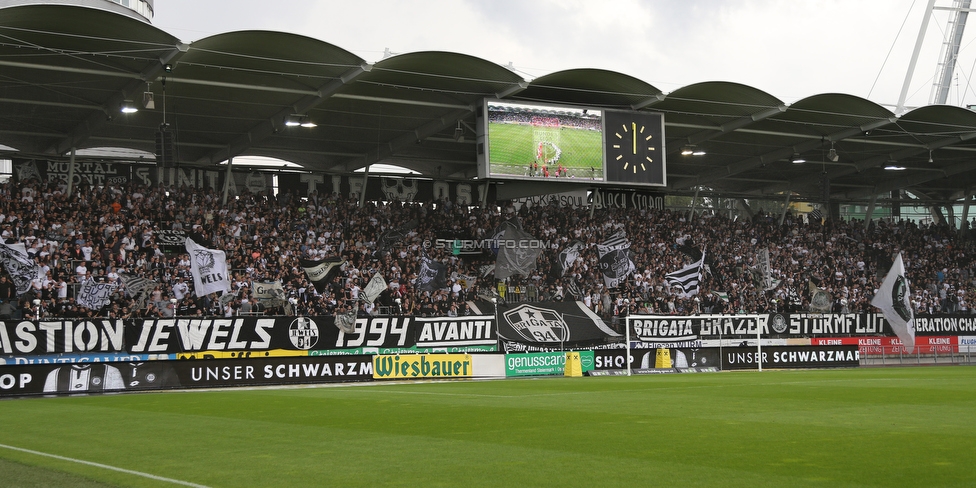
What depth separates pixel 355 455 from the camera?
34.3 ft

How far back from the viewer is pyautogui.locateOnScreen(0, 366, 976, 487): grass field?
28.3 ft

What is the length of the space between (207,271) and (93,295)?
378 cm

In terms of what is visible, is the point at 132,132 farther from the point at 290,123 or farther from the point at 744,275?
→ the point at 744,275

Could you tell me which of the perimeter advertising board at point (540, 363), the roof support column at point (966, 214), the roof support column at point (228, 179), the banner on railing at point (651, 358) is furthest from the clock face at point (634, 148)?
the roof support column at point (966, 214)

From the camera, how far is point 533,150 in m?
34.1

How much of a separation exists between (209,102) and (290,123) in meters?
2.95

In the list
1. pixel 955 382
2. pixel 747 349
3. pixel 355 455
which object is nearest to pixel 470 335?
pixel 747 349

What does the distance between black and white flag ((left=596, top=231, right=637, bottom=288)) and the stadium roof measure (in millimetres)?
5432

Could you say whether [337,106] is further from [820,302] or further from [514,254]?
[820,302]

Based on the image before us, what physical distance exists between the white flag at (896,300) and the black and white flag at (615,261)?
9891mm

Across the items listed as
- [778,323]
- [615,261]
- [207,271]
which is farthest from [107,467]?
[615,261]

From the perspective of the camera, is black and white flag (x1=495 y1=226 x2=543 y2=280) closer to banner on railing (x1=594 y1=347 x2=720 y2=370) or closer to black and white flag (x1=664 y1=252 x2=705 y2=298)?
black and white flag (x1=664 y1=252 x2=705 y2=298)

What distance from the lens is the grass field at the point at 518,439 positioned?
8.62 m

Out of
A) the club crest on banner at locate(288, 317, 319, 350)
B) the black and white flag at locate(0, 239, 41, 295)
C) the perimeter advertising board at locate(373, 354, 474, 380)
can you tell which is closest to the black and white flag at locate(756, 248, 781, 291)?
the perimeter advertising board at locate(373, 354, 474, 380)
